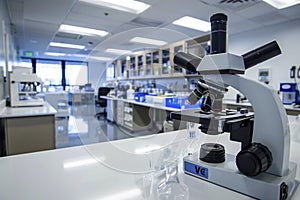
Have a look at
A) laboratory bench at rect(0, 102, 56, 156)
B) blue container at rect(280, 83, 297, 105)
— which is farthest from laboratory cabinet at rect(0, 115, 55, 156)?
blue container at rect(280, 83, 297, 105)

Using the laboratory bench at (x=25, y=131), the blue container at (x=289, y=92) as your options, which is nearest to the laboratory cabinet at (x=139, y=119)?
the laboratory bench at (x=25, y=131)

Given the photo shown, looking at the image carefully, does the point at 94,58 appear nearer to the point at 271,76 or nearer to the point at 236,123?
the point at 236,123

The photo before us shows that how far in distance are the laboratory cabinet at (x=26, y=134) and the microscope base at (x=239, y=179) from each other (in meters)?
2.01

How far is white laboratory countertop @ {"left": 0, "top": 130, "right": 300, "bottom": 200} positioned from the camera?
49 centimetres

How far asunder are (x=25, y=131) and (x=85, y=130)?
4.32 feet

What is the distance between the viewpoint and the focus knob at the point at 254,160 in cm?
44

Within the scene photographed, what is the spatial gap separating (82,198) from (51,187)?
0.39ft

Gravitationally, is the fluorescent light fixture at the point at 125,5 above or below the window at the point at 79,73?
above

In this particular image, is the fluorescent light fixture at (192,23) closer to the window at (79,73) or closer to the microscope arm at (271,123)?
the window at (79,73)

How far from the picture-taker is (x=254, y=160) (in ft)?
1.43

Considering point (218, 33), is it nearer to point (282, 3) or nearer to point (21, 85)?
point (21, 85)

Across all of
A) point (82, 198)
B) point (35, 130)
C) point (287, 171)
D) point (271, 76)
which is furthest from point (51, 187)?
point (271, 76)

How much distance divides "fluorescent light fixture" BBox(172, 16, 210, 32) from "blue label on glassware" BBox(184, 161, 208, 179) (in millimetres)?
3378

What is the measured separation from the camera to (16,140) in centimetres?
199
